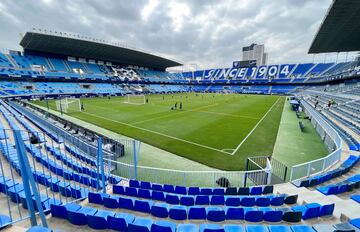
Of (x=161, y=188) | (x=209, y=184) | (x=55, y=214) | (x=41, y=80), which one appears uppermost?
(x=41, y=80)

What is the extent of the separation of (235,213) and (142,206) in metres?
3.06

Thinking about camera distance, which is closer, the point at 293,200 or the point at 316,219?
the point at 316,219

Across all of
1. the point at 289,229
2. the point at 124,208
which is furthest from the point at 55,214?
the point at 289,229

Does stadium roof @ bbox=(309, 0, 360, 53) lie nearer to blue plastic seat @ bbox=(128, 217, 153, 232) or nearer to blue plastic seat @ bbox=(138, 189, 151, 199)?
blue plastic seat @ bbox=(138, 189, 151, 199)

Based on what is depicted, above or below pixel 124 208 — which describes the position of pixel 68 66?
above

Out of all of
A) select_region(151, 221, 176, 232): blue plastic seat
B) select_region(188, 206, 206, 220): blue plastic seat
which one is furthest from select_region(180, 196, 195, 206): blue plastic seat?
select_region(151, 221, 176, 232): blue plastic seat

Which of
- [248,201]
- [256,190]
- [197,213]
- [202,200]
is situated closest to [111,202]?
[197,213]

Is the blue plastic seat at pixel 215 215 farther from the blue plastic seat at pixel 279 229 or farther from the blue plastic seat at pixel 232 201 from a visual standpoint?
the blue plastic seat at pixel 279 229

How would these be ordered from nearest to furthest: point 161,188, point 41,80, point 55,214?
1. point 55,214
2. point 161,188
3. point 41,80

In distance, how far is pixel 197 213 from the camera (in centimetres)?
572

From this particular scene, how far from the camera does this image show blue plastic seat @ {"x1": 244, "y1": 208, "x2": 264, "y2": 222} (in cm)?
558

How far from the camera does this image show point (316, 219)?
566cm

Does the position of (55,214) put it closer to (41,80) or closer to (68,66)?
(41,80)

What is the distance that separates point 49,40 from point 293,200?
221 feet
